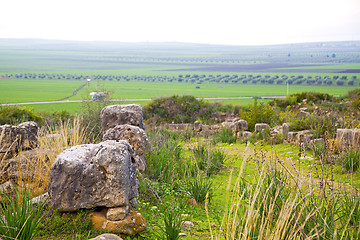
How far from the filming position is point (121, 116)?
8.12 metres

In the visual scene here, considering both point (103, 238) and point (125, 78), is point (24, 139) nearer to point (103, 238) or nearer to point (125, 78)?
point (103, 238)

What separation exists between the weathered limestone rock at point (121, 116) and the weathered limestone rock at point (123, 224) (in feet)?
11.3

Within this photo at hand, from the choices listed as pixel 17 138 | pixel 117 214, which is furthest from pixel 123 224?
pixel 17 138

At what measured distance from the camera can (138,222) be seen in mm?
4828

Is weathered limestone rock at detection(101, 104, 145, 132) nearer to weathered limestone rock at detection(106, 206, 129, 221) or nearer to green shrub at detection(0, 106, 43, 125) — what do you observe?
weathered limestone rock at detection(106, 206, 129, 221)

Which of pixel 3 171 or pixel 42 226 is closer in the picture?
pixel 42 226

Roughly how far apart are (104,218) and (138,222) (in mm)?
445

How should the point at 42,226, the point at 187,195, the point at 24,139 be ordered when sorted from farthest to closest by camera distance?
the point at 24,139, the point at 187,195, the point at 42,226

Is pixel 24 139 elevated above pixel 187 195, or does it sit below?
above

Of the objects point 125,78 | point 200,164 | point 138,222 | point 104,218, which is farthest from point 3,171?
point 125,78

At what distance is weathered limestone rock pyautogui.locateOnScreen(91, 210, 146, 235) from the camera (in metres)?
4.73

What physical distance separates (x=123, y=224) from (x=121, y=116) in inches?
145

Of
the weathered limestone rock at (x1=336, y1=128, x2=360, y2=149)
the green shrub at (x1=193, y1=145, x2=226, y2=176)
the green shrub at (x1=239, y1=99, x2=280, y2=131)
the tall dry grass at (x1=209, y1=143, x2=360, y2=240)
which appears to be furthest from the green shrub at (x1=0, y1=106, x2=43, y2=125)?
the tall dry grass at (x1=209, y1=143, x2=360, y2=240)

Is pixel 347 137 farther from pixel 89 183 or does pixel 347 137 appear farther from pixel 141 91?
pixel 141 91
